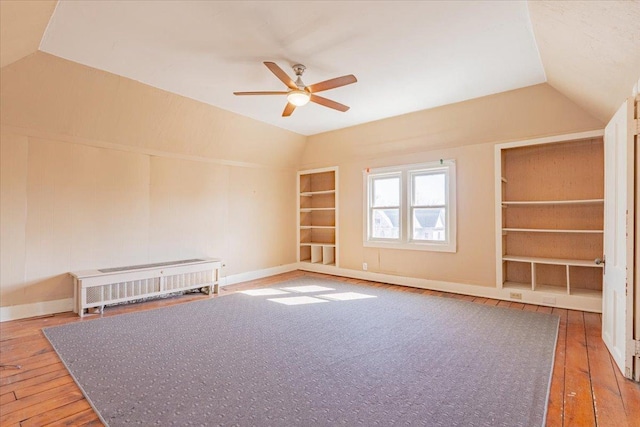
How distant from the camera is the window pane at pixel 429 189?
494 centimetres

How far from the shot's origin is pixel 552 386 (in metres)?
2.14

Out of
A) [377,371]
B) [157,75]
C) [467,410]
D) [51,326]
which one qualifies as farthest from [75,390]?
[157,75]

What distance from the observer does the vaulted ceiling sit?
2.31m

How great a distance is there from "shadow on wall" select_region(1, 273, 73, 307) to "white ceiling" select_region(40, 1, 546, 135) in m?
2.62

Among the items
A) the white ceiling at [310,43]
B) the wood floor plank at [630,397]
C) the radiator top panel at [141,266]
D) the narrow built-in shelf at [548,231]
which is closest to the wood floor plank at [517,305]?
the narrow built-in shelf at [548,231]

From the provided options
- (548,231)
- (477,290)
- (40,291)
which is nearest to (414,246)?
(477,290)

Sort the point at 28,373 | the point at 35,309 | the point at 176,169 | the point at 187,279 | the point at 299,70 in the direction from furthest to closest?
the point at 176,169 → the point at 187,279 → the point at 35,309 → the point at 299,70 → the point at 28,373

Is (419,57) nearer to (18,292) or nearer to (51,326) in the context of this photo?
(51,326)

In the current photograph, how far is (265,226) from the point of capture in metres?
6.21

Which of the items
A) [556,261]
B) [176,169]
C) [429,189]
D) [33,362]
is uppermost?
[176,169]

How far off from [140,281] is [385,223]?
159 inches

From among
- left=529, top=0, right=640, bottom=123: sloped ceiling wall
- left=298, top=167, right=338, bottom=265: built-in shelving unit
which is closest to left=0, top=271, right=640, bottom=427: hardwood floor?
left=529, top=0, right=640, bottom=123: sloped ceiling wall

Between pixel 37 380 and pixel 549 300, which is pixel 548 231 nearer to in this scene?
pixel 549 300

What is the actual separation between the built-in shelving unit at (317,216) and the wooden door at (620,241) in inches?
167
